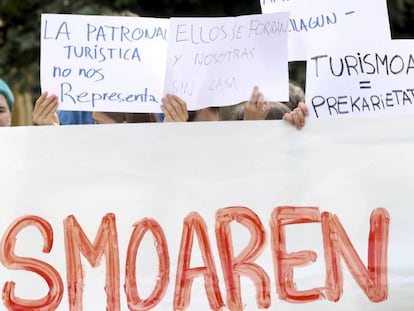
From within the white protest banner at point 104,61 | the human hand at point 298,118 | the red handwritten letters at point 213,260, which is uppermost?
the white protest banner at point 104,61

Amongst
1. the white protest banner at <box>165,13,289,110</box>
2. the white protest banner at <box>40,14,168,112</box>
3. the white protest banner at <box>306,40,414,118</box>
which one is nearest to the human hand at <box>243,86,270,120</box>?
the white protest banner at <box>165,13,289,110</box>

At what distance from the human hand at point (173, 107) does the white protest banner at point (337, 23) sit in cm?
34

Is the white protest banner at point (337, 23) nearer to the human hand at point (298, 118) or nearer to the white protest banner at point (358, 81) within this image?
the white protest banner at point (358, 81)

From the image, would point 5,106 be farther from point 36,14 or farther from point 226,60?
point 36,14

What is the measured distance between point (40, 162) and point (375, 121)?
0.92 metres

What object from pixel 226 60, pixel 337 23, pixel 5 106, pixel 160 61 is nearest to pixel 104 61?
pixel 160 61

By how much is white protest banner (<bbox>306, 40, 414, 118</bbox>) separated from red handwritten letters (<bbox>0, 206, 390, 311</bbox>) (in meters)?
0.29

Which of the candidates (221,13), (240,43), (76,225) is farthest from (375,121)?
(221,13)

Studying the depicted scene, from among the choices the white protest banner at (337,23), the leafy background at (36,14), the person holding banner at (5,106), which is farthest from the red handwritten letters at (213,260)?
the leafy background at (36,14)

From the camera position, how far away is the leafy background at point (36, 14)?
6.64 meters

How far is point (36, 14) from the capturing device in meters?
6.77

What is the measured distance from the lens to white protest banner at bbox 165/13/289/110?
9.20 ft

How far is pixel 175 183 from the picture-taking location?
277 centimetres

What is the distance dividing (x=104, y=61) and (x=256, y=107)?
17.5 inches
